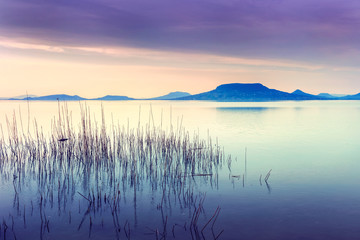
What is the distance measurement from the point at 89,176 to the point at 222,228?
4393mm

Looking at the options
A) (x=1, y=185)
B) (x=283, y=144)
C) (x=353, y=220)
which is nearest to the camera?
(x=353, y=220)

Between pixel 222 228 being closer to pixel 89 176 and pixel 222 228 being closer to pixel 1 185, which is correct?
pixel 89 176

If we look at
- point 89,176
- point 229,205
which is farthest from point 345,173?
point 89,176

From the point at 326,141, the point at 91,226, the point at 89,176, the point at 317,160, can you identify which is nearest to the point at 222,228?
the point at 91,226

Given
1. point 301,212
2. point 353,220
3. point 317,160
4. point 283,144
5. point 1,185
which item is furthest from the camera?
point 283,144

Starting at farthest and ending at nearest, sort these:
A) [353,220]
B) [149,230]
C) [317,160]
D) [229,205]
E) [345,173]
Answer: [317,160]
[345,173]
[229,205]
[353,220]
[149,230]

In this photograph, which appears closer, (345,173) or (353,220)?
(353,220)

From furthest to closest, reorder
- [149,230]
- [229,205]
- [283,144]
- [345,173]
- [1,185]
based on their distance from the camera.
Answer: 1. [283,144]
2. [345,173]
3. [1,185]
4. [229,205]
5. [149,230]

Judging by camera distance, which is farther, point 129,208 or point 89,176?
point 89,176

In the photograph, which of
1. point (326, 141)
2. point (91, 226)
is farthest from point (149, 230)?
point (326, 141)

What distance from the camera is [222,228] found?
515 centimetres

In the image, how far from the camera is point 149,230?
16.5 feet

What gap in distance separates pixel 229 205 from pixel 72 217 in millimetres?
3152

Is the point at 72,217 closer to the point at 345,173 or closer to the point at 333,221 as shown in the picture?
the point at 333,221
